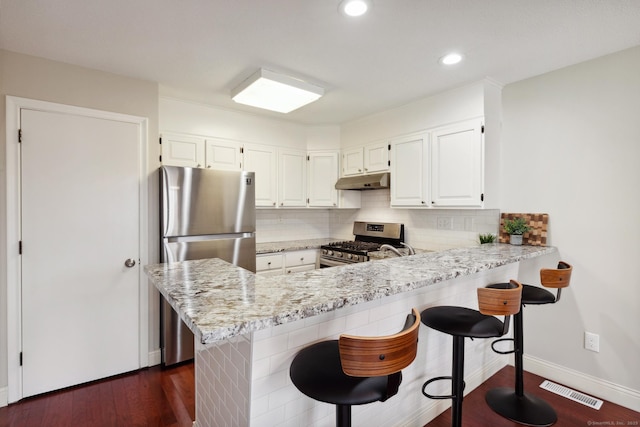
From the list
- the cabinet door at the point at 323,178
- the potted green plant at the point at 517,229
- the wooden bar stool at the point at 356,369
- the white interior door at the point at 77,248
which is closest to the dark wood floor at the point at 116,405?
the white interior door at the point at 77,248

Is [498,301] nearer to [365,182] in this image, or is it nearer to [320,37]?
[320,37]

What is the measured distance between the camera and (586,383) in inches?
92.9

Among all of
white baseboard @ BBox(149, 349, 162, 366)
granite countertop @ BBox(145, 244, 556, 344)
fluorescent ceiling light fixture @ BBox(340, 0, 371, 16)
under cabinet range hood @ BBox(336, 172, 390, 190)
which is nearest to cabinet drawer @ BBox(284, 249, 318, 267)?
under cabinet range hood @ BBox(336, 172, 390, 190)

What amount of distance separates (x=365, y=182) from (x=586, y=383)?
2536 mm

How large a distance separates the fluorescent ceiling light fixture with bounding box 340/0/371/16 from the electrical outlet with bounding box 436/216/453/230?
7.32 feet

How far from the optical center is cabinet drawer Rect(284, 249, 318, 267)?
368cm

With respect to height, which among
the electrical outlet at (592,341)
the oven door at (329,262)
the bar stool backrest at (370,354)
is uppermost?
the bar stool backrest at (370,354)

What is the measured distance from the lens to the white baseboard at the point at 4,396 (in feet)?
7.13

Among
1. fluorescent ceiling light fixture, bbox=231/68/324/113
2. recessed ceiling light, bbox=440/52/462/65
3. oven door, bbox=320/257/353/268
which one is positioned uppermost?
recessed ceiling light, bbox=440/52/462/65

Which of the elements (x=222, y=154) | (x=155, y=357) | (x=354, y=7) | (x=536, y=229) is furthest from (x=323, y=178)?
(x=155, y=357)

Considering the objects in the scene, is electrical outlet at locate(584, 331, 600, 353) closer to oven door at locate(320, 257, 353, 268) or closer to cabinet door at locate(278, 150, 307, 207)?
oven door at locate(320, 257, 353, 268)

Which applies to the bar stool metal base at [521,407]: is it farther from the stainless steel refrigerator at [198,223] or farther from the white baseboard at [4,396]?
the white baseboard at [4,396]

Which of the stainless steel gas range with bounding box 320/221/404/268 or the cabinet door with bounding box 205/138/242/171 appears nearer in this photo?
the cabinet door with bounding box 205/138/242/171

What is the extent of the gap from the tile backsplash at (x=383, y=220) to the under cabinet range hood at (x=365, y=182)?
38cm
